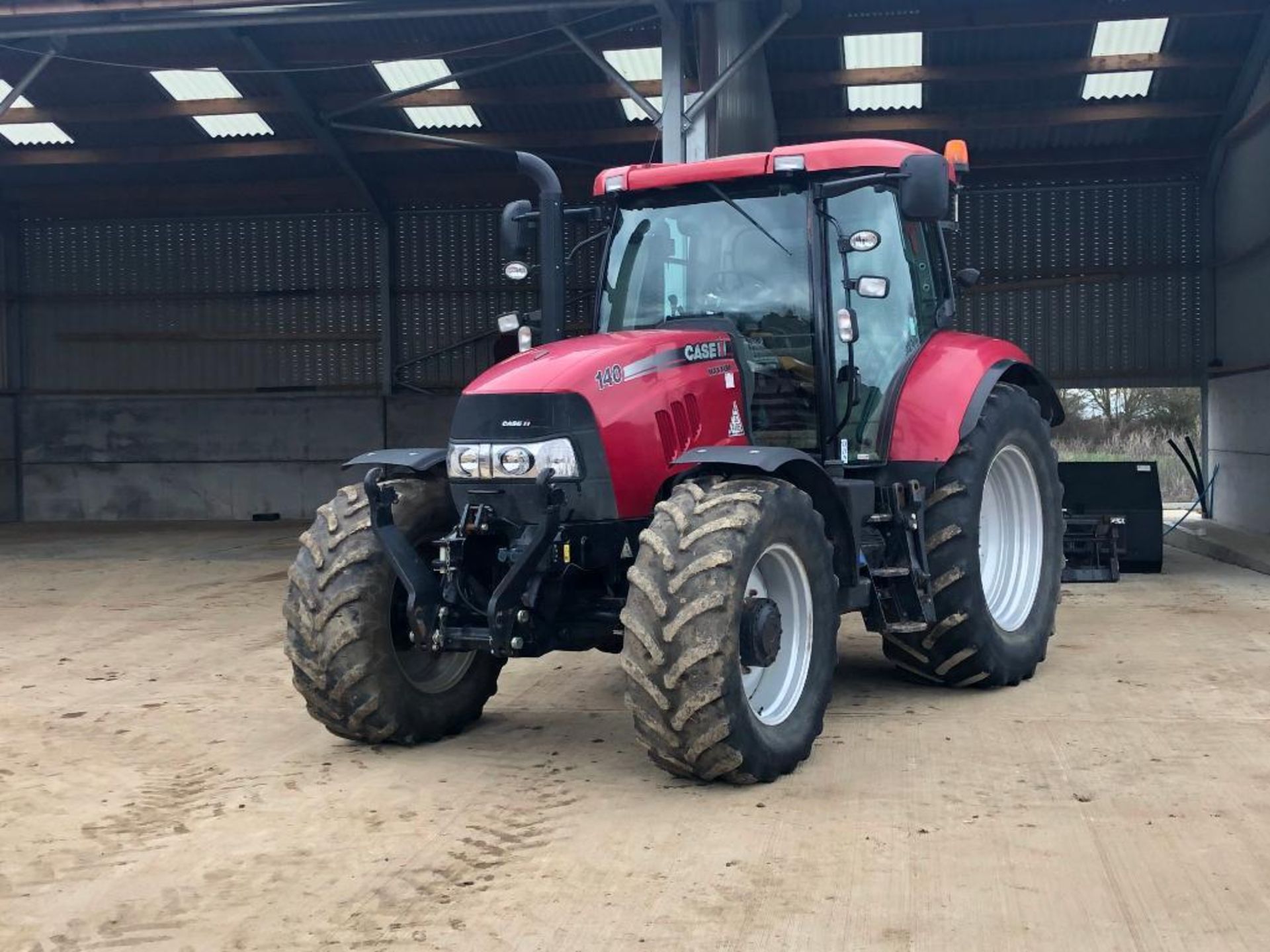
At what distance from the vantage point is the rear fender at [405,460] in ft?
18.8

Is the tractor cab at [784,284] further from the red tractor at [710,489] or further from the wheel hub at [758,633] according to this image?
the wheel hub at [758,633]

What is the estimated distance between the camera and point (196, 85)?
16.5 meters

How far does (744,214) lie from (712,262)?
0.25 metres

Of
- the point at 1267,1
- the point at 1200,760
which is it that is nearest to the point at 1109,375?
the point at 1267,1

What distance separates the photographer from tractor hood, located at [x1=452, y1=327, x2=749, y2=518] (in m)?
5.24

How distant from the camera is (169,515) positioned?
21266 mm

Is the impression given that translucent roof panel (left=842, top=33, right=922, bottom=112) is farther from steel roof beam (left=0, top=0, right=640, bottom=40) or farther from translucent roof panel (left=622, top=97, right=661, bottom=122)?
steel roof beam (left=0, top=0, right=640, bottom=40)

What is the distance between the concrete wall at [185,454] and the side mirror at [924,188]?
15.3 meters

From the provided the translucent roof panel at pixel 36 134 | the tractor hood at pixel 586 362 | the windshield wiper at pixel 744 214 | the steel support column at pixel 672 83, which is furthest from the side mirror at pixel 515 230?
the translucent roof panel at pixel 36 134

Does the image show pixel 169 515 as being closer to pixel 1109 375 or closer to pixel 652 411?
pixel 1109 375

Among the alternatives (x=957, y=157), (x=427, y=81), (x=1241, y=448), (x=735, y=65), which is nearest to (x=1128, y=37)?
(x=1241, y=448)

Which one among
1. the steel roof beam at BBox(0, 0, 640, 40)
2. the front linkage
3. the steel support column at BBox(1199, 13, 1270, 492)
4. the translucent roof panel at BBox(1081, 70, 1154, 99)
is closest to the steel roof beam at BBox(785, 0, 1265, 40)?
the translucent roof panel at BBox(1081, 70, 1154, 99)

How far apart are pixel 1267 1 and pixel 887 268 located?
9.11 m

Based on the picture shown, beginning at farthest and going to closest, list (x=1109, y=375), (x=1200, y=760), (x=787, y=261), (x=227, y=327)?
1. (x=227, y=327)
2. (x=1109, y=375)
3. (x=787, y=261)
4. (x=1200, y=760)
